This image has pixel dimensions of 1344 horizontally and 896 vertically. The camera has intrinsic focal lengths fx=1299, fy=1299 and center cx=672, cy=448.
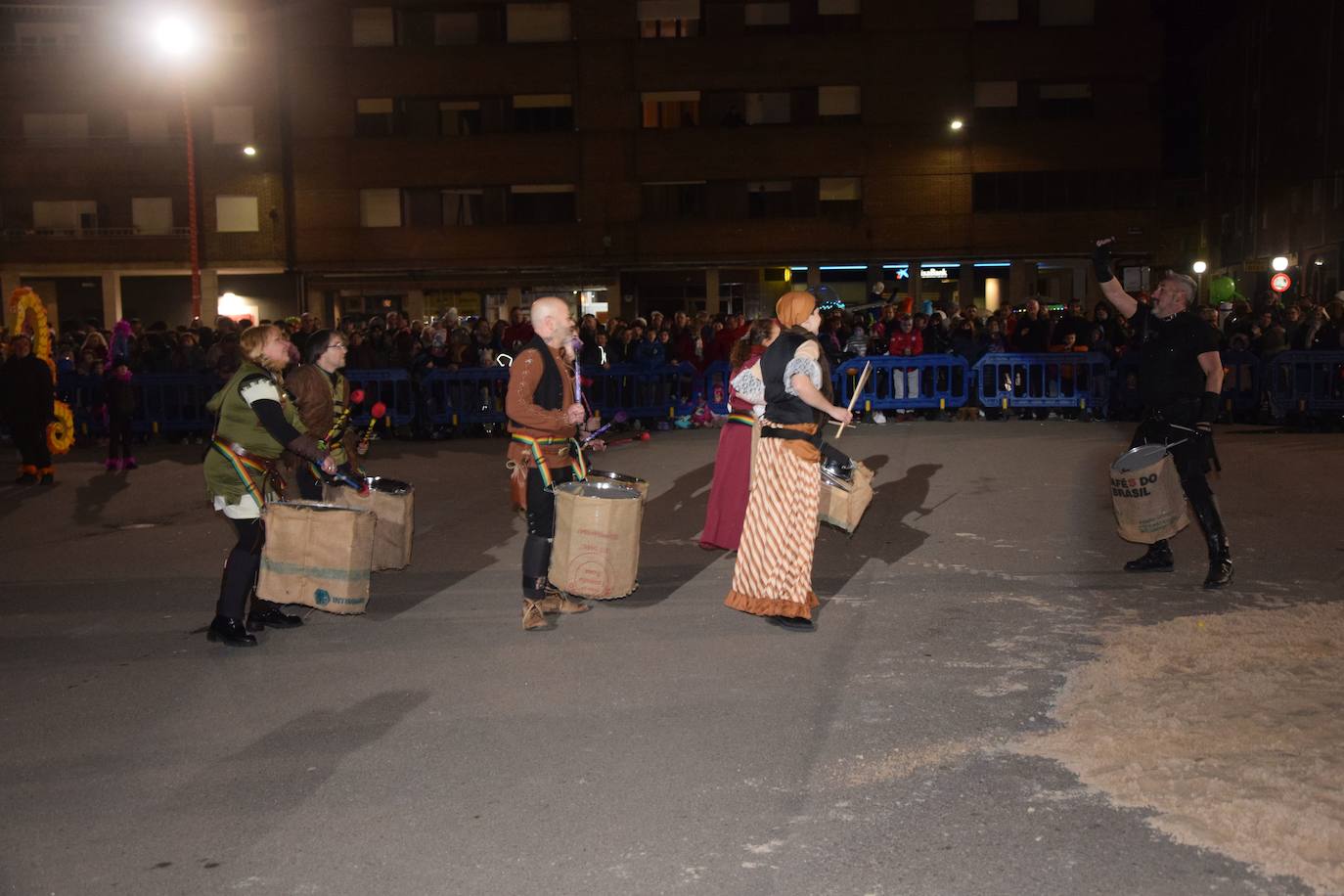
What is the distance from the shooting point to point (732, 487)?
9797 millimetres

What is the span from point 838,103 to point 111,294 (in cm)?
2701

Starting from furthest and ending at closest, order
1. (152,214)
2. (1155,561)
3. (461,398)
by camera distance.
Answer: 1. (152,214)
2. (461,398)
3. (1155,561)

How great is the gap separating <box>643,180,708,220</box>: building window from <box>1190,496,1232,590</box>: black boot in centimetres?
3756

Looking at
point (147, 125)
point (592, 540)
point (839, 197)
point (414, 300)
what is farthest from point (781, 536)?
point (147, 125)

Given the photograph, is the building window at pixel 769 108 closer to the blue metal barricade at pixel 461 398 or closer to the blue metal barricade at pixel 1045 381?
the blue metal barricade at pixel 1045 381

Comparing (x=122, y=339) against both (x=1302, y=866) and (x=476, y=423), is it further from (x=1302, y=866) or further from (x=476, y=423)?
(x=1302, y=866)

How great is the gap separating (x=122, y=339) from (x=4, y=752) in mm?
17151

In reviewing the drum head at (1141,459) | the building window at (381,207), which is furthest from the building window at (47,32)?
the drum head at (1141,459)

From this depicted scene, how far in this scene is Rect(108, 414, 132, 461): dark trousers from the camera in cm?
1622

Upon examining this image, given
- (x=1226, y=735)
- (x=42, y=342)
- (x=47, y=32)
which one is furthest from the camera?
(x=47, y=32)

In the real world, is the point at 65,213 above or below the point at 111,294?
above

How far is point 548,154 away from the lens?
4488cm

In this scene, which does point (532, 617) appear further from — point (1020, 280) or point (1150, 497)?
point (1020, 280)

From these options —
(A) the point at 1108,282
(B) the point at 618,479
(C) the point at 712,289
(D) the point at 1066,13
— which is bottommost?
(B) the point at 618,479
